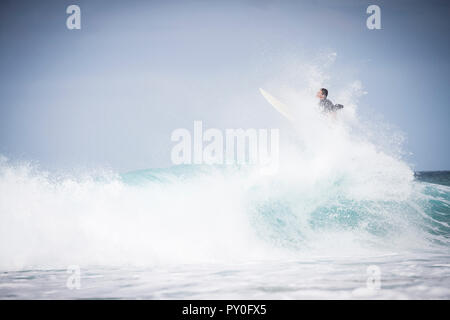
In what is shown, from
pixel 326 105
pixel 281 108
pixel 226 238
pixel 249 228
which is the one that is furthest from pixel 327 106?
pixel 226 238

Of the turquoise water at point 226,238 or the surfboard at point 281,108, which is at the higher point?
the surfboard at point 281,108

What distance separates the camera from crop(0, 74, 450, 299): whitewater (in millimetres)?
3174

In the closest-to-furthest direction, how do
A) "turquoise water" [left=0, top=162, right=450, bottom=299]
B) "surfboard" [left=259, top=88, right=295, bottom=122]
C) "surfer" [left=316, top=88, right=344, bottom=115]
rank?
"turquoise water" [left=0, top=162, right=450, bottom=299]
"surfer" [left=316, top=88, right=344, bottom=115]
"surfboard" [left=259, top=88, right=295, bottom=122]

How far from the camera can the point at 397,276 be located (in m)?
3.30

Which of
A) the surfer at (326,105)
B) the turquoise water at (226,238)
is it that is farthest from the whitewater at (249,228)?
the surfer at (326,105)

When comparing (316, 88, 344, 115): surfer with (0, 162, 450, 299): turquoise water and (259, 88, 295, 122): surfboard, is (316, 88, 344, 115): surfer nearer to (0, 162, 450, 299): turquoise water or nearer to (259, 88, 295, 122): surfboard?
(259, 88, 295, 122): surfboard

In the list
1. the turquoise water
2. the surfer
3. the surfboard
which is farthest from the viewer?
the surfboard

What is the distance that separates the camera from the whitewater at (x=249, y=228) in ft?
10.4

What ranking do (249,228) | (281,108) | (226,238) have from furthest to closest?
(281,108) < (249,228) < (226,238)

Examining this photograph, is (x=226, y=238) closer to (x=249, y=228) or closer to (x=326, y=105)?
(x=249, y=228)

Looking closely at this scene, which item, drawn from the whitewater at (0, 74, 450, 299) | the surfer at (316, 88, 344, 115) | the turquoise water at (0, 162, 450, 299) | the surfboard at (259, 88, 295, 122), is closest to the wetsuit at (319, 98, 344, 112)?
the surfer at (316, 88, 344, 115)

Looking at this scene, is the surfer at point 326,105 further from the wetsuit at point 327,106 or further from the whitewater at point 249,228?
the whitewater at point 249,228

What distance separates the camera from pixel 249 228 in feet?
17.9
